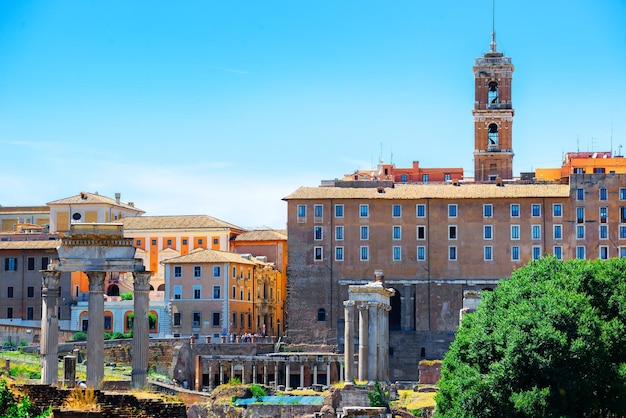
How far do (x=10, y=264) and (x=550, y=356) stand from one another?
57.1m

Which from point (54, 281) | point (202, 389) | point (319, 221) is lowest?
point (202, 389)

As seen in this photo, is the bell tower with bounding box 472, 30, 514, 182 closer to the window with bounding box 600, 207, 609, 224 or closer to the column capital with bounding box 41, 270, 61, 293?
the window with bounding box 600, 207, 609, 224

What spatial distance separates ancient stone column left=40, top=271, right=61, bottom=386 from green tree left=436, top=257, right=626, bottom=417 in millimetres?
11399

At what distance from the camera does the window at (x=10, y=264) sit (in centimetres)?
8469

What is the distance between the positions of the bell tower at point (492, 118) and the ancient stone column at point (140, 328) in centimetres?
6255

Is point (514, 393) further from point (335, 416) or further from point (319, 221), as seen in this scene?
point (319, 221)

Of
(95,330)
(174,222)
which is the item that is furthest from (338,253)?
(95,330)

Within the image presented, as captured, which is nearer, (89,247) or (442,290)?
(89,247)

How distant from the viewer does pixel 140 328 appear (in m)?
34.0

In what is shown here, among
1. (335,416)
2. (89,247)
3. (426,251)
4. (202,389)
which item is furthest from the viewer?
(426,251)

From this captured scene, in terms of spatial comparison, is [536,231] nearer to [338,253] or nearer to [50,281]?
[338,253]

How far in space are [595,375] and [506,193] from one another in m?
46.4

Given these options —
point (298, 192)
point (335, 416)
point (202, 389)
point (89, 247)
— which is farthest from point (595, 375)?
point (298, 192)

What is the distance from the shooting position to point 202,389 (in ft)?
245
